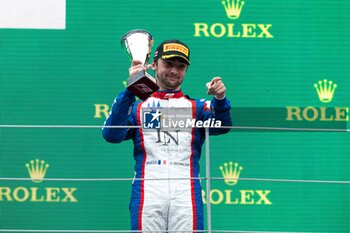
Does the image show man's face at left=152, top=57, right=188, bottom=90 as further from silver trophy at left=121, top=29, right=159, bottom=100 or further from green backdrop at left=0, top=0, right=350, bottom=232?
green backdrop at left=0, top=0, right=350, bottom=232

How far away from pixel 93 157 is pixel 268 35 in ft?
2.40

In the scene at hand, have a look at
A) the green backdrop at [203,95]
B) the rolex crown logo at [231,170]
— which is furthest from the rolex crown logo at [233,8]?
the rolex crown logo at [231,170]

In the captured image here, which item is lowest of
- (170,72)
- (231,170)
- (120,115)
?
(231,170)

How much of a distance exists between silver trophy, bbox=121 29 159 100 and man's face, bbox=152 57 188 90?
60mm

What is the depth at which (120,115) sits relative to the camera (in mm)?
2061

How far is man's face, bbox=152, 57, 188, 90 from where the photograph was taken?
2170 millimetres

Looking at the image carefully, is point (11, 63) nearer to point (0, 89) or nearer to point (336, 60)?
point (0, 89)

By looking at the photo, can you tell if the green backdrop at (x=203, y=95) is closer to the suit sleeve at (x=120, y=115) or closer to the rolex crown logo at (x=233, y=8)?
the rolex crown logo at (x=233, y=8)

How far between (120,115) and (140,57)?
171 millimetres

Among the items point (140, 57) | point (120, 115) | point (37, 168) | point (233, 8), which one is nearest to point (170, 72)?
point (140, 57)

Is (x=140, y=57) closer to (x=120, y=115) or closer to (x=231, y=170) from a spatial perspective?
(x=120, y=115)

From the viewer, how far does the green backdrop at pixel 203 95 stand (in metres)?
2.66

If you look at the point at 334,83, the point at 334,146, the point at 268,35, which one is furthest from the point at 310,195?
the point at 268,35

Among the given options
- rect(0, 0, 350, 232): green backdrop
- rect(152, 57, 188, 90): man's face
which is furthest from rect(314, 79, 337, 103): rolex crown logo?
rect(152, 57, 188, 90): man's face
